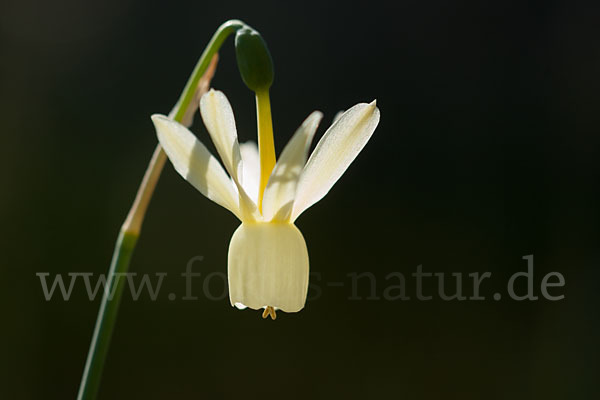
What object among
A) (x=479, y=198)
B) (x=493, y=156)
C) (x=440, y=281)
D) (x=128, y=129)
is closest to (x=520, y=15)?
(x=493, y=156)

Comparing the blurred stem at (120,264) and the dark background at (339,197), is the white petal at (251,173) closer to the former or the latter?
the blurred stem at (120,264)

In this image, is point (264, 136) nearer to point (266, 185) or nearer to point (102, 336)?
point (266, 185)

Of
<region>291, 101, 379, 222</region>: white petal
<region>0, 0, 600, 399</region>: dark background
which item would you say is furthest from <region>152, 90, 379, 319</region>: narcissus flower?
<region>0, 0, 600, 399</region>: dark background

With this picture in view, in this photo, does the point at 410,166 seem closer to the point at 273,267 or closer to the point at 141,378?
→ the point at 141,378

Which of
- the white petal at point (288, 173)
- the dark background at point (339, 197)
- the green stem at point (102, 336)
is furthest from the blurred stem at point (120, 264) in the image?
the dark background at point (339, 197)

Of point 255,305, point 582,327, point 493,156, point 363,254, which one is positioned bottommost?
point 255,305

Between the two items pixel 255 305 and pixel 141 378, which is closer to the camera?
pixel 255 305

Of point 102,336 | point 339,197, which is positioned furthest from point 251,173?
point 339,197
